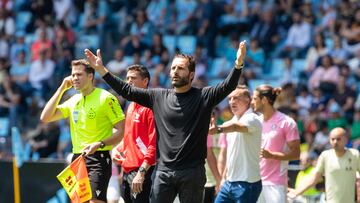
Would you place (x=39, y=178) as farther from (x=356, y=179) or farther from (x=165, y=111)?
(x=165, y=111)

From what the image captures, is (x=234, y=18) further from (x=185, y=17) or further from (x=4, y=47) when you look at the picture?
(x=4, y=47)

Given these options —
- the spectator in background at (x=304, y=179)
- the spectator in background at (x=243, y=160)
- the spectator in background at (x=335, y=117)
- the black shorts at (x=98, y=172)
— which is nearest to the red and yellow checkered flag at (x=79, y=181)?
the black shorts at (x=98, y=172)

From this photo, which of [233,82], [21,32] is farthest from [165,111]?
[21,32]

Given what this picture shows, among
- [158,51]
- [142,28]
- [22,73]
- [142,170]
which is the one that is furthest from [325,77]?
[142,170]

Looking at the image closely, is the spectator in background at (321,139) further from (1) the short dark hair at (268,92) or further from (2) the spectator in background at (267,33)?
(1) the short dark hair at (268,92)

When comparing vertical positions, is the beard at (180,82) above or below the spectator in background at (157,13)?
below

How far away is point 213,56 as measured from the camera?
930 inches

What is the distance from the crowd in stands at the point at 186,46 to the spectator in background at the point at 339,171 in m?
6.01

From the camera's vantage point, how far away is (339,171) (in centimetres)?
1328

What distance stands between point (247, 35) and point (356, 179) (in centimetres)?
1034

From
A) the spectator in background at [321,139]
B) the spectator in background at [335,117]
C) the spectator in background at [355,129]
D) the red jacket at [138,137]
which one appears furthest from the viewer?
the spectator in background at [335,117]

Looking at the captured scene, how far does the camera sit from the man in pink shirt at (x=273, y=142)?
12219 millimetres

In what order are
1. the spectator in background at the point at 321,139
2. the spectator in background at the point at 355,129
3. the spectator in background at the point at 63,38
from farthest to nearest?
the spectator in background at the point at 63,38, the spectator in background at the point at 355,129, the spectator in background at the point at 321,139

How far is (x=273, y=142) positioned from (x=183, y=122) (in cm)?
244
